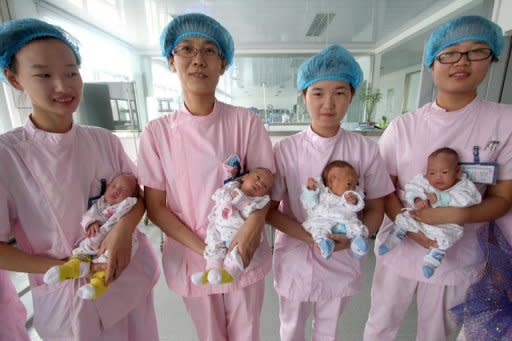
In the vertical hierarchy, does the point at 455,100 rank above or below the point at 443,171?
above

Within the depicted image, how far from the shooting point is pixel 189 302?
3.82ft

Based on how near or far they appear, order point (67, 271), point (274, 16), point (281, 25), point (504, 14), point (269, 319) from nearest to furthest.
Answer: point (67, 271), point (269, 319), point (504, 14), point (274, 16), point (281, 25)

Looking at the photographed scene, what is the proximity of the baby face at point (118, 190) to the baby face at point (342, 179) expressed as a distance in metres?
0.89

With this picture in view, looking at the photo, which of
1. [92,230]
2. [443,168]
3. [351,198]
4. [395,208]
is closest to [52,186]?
[92,230]

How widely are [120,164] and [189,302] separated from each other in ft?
2.41

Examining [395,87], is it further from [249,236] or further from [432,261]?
[249,236]

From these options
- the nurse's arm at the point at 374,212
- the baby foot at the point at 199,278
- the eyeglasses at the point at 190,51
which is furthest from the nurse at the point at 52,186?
the nurse's arm at the point at 374,212

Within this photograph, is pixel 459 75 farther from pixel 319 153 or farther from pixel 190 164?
pixel 190 164

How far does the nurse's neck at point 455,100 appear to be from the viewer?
1.13m

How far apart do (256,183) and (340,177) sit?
14.7 inches

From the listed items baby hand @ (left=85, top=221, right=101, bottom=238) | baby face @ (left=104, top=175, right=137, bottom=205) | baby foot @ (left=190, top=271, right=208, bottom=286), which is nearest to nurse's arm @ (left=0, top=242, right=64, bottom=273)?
baby hand @ (left=85, top=221, right=101, bottom=238)

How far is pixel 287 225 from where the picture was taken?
1119 mm

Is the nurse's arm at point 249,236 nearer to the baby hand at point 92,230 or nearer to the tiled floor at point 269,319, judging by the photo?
the baby hand at point 92,230

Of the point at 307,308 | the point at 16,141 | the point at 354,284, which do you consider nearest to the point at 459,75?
the point at 354,284
